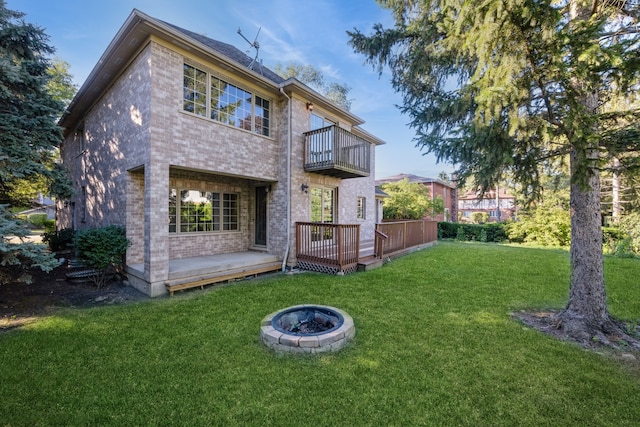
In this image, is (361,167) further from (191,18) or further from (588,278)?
(191,18)

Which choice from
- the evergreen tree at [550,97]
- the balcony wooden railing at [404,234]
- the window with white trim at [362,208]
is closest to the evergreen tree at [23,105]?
the evergreen tree at [550,97]

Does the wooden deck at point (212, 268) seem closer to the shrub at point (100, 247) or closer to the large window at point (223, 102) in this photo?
the shrub at point (100, 247)

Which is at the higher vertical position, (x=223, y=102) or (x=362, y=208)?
(x=223, y=102)

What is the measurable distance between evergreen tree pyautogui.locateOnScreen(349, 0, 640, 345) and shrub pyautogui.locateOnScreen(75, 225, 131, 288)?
7.46 m

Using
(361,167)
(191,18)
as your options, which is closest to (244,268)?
(361,167)

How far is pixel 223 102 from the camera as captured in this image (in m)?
7.80

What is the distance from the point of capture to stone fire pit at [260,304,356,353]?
3750 mm

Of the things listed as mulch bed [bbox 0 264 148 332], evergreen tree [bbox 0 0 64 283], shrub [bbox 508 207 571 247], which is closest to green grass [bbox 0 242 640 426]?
mulch bed [bbox 0 264 148 332]

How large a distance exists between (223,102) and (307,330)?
21.7 ft

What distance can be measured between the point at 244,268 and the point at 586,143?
7.59m

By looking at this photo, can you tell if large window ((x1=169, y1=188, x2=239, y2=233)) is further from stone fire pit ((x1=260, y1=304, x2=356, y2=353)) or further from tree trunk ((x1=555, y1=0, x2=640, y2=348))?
tree trunk ((x1=555, y1=0, x2=640, y2=348))

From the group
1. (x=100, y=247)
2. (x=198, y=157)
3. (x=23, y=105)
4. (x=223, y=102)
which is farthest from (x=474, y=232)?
(x=23, y=105)

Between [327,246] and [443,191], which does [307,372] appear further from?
[443,191]

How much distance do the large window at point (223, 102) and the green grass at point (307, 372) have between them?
498 cm
